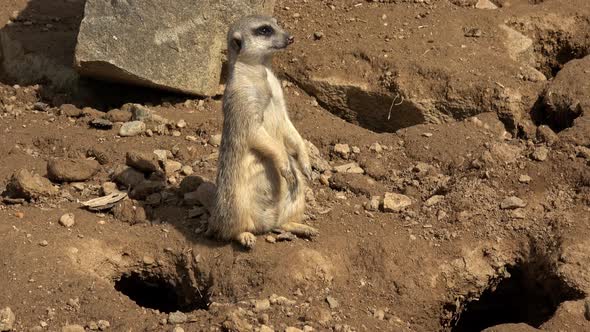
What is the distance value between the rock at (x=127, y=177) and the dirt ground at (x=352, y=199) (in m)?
0.07

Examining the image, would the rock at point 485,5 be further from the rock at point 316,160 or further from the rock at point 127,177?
the rock at point 127,177

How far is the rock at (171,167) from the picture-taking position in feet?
17.6

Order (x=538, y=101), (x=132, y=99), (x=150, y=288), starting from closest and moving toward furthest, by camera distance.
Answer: (x=150, y=288)
(x=538, y=101)
(x=132, y=99)

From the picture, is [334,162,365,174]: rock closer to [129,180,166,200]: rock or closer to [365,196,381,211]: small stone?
[365,196,381,211]: small stone

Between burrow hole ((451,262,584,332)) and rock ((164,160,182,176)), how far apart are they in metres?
1.86

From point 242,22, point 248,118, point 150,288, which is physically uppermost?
point 242,22

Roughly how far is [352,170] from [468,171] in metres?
0.69

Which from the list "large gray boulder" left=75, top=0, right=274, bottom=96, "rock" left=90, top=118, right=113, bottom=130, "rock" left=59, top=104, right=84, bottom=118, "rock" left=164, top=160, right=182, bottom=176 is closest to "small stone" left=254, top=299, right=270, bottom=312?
"rock" left=164, top=160, right=182, bottom=176

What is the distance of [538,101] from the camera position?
5.82 m

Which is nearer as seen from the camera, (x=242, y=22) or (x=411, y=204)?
(x=242, y=22)

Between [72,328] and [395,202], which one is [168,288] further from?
[395,202]

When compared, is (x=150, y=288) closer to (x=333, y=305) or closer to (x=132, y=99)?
(x=333, y=305)

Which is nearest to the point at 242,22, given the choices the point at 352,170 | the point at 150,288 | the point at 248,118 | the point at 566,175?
the point at 248,118

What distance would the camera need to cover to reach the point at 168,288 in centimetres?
490
